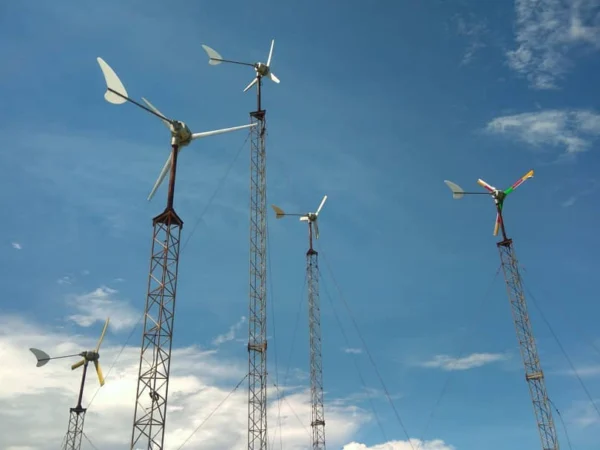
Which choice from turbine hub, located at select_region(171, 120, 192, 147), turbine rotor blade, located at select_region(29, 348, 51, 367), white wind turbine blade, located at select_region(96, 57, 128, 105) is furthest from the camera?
turbine rotor blade, located at select_region(29, 348, 51, 367)

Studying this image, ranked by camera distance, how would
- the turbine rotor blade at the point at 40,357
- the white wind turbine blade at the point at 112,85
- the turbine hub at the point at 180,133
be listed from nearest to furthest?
the white wind turbine blade at the point at 112,85 → the turbine hub at the point at 180,133 → the turbine rotor blade at the point at 40,357

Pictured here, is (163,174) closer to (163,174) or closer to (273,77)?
(163,174)

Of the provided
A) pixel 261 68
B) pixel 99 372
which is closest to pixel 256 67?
pixel 261 68

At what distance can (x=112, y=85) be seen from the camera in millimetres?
51156

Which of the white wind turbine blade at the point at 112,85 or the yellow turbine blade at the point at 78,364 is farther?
the yellow turbine blade at the point at 78,364

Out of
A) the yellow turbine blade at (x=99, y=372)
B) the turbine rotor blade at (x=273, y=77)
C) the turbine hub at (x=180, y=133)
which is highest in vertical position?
the turbine rotor blade at (x=273, y=77)

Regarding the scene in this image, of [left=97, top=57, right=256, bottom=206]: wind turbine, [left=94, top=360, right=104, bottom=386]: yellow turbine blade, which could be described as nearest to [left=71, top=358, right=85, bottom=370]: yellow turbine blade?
[left=94, top=360, right=104, bottom=386]: yellow turbine blade

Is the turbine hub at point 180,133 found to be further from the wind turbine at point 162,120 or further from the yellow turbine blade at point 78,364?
the yellow turbine blade at point 78,364

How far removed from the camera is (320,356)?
262 feet

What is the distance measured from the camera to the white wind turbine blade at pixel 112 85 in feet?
166

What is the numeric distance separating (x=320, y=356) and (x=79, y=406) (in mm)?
35295

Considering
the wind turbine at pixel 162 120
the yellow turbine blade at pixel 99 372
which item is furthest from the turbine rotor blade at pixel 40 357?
the wind turbine at pixel 162 120

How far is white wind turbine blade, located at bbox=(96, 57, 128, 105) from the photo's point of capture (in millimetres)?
50594

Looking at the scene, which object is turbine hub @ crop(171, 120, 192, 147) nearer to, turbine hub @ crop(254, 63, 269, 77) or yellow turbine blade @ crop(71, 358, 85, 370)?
turbine hub @ crop(254, 63, 269, 77)
